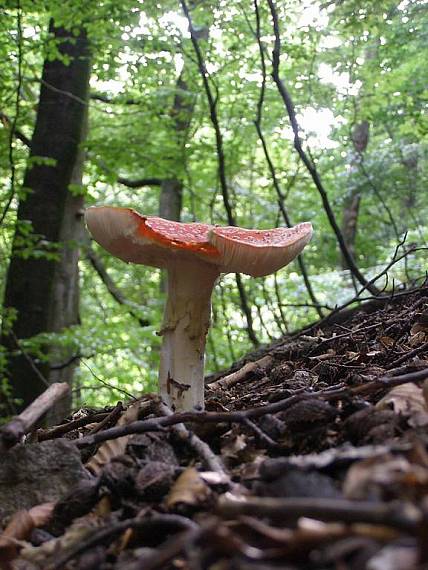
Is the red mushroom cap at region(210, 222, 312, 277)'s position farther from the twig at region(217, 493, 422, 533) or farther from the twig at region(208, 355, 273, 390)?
the twig at region(217, 493, 422, 533)

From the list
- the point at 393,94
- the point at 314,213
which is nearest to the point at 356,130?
the point at 314,213

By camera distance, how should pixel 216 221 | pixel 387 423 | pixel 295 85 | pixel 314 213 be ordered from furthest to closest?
pixel 216 221 < pixel 314 213 < pixel 295 85 < pixel 387 423

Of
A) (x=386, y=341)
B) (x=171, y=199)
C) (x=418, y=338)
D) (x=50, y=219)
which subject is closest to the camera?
(x=418, y=338)

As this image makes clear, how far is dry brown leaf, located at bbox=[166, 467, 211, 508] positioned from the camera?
1173mm

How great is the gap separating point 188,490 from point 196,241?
3.69ft

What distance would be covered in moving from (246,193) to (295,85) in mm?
3017

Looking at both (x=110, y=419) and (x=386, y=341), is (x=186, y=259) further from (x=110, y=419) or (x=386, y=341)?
(x=386, y=341)

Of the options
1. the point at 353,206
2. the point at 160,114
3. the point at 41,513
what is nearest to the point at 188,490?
the point at 41,513

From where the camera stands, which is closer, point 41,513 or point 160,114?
point 41,513

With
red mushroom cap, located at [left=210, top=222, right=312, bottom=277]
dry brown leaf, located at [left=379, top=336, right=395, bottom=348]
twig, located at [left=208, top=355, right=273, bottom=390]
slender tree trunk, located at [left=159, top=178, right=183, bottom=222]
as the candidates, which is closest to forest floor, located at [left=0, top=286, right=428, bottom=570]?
red mushroom cap, located at [left=210, top=222, right=312, bottom=277]

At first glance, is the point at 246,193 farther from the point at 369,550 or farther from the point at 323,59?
the point at 369,550

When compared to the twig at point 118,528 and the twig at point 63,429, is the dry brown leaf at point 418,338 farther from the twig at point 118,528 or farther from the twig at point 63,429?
the twig at point 118,528

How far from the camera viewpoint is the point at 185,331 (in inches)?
94.3

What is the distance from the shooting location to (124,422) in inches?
71.0
